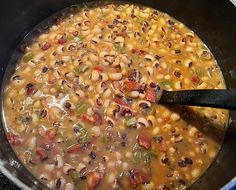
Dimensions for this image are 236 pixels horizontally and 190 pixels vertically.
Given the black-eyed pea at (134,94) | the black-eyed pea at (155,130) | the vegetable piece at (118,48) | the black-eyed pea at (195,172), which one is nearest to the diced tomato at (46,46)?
the vegetable piece at (118,48)

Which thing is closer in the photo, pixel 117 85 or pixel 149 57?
pixel 117 85

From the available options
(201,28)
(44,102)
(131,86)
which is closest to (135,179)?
(131,86)

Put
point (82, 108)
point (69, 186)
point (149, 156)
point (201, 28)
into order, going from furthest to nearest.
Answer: point (201, 28)
point (82, 108)
point (149, 156)
point (69, 186)

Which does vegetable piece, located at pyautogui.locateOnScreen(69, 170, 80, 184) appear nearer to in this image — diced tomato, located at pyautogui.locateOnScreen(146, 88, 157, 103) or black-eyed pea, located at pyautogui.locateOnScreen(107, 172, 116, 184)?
black-eyed pea, located at pyautogui.locateOnScreen(107, 172, 116, 184)

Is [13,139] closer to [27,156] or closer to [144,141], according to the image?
[27,156]

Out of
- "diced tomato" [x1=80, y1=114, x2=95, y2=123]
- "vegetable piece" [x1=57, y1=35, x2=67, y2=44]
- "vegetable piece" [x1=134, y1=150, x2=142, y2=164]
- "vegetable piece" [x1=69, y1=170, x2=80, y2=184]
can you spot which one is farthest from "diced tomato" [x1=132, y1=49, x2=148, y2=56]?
"vegetable piece" [x1=69, y1=170, x2=80, y2=184]

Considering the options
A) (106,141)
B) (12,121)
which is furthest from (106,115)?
(12,121)

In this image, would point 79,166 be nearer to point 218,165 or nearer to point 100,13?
point 218,165
